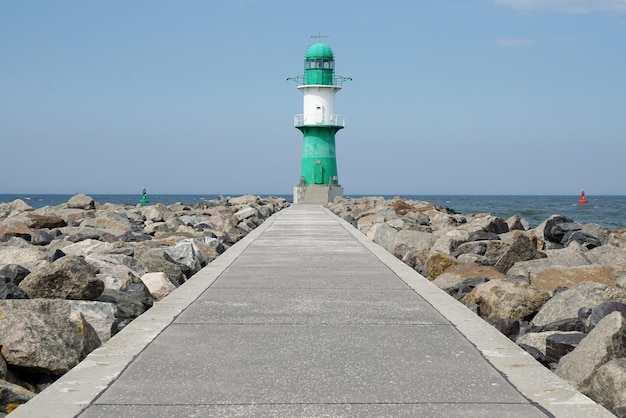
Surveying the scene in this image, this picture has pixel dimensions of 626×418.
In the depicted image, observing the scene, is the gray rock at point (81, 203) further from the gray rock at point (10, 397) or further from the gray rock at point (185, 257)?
the gray rock at point (10, 397)

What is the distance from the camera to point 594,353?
4.12m

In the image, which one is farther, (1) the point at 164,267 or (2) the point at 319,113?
(2) the point at 319,113

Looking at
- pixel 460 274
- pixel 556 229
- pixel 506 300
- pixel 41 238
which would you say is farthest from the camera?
pixel 556 229

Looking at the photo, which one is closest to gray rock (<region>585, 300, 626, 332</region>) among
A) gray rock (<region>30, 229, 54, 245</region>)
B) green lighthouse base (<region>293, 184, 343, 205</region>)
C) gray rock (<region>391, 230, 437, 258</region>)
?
gray rock (<region>391, 230, 437, 258</region>)

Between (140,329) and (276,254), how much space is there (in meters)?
4.74

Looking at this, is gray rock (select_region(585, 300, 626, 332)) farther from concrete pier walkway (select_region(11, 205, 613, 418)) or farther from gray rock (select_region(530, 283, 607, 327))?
concrete pier walkway (select_region(11, 205, 613, 418))

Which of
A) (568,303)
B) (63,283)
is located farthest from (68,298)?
(568,303)

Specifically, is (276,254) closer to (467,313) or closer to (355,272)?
(355,272)

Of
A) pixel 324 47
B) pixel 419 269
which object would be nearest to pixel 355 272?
pixel 419 269

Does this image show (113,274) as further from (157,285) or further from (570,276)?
(570,276)

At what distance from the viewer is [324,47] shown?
3634 cm

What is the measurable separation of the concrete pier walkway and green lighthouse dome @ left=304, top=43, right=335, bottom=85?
30.2 m

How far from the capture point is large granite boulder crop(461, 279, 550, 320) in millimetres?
6223

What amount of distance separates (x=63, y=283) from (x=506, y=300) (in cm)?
347
